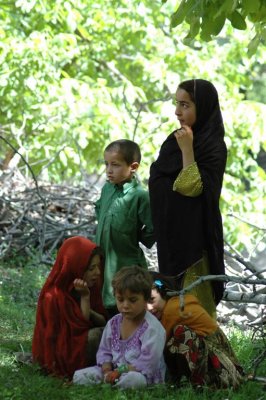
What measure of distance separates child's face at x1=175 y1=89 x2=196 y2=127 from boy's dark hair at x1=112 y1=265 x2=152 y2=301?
0.92 metres

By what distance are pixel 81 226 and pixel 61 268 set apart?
3680 millimetres

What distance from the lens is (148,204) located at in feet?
19.5

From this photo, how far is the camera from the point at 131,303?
5.29 m

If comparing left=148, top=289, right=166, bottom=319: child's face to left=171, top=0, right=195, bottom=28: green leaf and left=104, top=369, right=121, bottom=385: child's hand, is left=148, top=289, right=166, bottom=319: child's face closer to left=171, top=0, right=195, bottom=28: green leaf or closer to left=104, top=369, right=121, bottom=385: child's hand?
left=104, top=369, right=121, bottom=385: child's hand

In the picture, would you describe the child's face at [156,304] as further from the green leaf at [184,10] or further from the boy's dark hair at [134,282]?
the green leaf at [184,10]

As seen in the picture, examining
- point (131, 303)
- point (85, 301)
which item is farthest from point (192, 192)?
point (85, 301)

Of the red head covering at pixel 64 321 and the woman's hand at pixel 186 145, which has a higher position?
the woman's hand at pixel 186 145

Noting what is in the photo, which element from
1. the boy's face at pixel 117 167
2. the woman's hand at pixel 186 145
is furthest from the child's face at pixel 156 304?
the boy's face at pixel 117 167

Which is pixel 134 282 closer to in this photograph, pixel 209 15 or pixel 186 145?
pixel 186 145

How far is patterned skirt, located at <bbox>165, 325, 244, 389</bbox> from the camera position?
5242 mm

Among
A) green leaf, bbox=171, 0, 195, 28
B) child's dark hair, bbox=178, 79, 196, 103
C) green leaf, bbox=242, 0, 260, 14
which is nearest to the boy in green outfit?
child's dark hair, bbox=178, 79, 196, 103

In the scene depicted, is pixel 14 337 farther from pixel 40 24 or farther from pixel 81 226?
pixel 40 24

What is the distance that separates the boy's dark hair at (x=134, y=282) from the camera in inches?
206

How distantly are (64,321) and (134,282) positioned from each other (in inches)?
27.9
